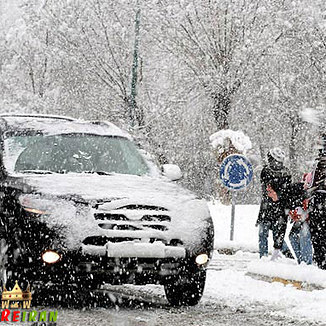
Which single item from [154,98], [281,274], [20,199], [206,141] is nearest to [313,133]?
[206,141]

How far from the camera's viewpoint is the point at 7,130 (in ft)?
26.7

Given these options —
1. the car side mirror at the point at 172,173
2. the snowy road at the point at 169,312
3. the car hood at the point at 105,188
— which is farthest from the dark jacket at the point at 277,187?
the car hood at the point at 105,188

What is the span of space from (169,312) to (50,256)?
1280 mm

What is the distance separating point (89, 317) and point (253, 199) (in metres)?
37.5

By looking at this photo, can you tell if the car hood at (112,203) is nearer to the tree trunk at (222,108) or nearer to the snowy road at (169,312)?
the snowy road at (169,312)

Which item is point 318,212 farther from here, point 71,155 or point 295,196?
point 71,155

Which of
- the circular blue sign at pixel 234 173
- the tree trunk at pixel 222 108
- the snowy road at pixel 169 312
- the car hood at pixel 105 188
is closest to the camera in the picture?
the snowy road at pixel 169 312

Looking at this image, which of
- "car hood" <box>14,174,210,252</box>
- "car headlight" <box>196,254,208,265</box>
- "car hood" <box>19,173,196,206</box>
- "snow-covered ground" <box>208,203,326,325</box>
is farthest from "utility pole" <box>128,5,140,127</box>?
"car headlight" <box>196,254,208,265</box>

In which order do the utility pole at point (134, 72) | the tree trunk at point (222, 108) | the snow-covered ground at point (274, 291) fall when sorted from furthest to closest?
the tree trunk at point (222, 108) < the utility pole at point (134, 72) < the snow-covered ground at point (274, 291)

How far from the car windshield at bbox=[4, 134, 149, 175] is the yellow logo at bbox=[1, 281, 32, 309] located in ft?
4.10

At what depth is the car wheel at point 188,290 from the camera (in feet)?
24.4

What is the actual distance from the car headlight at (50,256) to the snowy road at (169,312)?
1.55 feet

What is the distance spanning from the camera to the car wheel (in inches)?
Answer: 293

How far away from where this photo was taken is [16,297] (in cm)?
686
